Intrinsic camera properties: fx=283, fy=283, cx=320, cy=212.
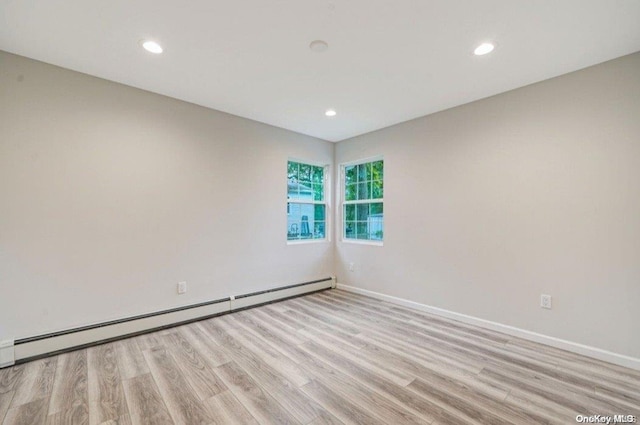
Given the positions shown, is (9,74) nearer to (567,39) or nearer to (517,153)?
(567,39)

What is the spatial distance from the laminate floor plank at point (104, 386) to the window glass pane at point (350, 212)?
3.38 meters

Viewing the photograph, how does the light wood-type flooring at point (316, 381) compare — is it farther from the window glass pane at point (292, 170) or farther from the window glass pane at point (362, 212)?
the window glass pane at point (292, 170)

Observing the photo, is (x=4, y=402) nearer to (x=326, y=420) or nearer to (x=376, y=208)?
(x=326, y=420)

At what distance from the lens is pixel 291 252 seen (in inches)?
168

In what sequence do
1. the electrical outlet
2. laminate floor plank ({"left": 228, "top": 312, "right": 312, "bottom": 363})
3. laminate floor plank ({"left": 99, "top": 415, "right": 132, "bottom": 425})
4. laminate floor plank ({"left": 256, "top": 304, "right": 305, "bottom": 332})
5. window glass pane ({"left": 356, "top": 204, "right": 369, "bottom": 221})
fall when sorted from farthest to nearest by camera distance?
window glass pane ({"left": 356, "top": 204, "right": 369, "bottom": 221}) < laminate floor plank ({"left": 256, "top": 304, "right": 305, "bottom": 332}) < the electrical outlet < laminate floor plank ({"left": 228, "top": 312, "right": 312, "bottom": 363}) < laminate floor plank ({"left": 99, "top": 415, "right": 132, "bottom": 425})

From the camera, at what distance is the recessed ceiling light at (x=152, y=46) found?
216cm

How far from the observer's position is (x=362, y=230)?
4.51 meters

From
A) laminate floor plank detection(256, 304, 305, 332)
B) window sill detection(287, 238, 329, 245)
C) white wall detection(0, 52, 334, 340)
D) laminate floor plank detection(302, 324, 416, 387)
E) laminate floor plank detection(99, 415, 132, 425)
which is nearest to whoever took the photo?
laminate floor plank detection(99, 415, 132, 425)

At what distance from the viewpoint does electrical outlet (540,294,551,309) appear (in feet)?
8.70

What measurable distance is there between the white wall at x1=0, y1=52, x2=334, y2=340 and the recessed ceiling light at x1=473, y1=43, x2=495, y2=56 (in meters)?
2.66

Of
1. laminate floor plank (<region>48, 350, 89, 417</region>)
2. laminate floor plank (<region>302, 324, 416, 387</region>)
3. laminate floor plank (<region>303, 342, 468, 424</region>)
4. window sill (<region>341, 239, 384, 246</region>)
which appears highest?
window sill (<region>341, 239, 384, 246</region>)

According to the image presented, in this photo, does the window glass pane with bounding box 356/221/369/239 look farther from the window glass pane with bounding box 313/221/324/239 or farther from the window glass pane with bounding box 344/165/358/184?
the window glass pane with bounding box 344/165/358/184

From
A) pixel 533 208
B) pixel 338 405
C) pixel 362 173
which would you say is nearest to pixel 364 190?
pixel 362 173

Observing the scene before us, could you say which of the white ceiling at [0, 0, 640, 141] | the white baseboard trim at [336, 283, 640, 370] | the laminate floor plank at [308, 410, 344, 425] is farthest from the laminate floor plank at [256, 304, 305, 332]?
the white ceiling at [0, 0, 640, 141]
